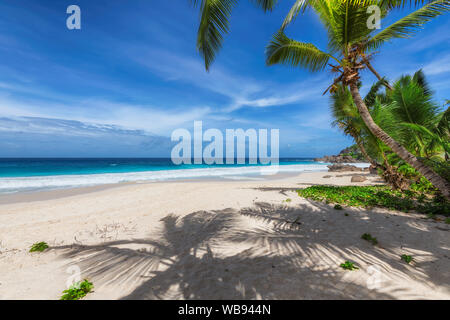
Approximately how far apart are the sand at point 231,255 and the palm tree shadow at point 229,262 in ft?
0.05

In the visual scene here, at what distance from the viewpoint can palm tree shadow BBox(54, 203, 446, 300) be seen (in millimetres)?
2121

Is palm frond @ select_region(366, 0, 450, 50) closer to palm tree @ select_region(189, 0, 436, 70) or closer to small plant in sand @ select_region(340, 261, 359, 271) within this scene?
palm tree @ select_region(189, 0, 436, 70)

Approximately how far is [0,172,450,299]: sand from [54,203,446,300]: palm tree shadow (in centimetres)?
1

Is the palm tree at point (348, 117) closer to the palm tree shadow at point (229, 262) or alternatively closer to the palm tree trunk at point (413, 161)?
the palm tree trunk at point (413, 161)

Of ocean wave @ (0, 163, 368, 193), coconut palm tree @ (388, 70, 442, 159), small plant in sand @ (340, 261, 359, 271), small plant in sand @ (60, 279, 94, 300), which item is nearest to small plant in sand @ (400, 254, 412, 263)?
small plant in sand @ (340, 261, 359, 271)

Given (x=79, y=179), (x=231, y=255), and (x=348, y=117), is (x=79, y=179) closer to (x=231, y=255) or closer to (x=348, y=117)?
(x=231, y=255)

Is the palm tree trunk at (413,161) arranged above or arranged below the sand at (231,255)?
above

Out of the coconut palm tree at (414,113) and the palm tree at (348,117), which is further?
the palm tree at (348,117)

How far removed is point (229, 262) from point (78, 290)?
1992mm

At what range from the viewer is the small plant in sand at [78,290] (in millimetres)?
2031

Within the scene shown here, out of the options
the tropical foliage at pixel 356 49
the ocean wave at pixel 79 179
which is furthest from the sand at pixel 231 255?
the ocean wave at pixel 79 179

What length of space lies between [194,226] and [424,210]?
6.50 meters

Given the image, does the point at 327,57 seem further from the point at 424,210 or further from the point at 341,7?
the point at 424,210

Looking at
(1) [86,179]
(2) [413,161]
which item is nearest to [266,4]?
(2) [413,161]
